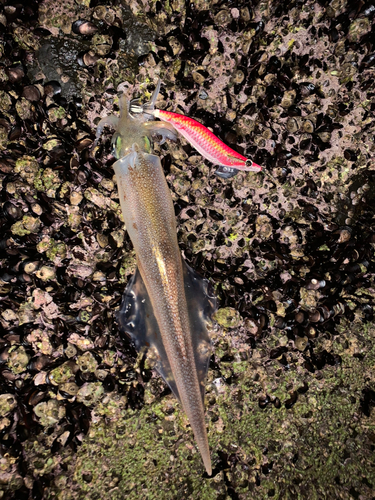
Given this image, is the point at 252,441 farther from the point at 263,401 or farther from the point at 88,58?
the point at 88,58

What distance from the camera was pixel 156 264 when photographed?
2.12 metres

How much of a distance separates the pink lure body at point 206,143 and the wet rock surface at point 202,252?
153 millimetres

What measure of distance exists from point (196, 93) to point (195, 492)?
3066 millimetres

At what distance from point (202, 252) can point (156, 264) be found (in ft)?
1.61

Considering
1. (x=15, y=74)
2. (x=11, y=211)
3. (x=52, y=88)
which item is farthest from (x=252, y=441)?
(x=15, y=74)

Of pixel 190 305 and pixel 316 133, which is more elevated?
pixel 316 133

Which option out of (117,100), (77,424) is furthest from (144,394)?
(117,100)

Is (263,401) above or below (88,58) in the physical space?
below

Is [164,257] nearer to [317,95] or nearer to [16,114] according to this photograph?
[16,114]

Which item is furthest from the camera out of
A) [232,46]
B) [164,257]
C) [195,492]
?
[232,46]

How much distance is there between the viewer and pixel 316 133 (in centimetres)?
249

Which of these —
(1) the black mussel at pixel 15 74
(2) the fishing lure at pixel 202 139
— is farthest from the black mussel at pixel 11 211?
(2) the fishing lure at pixel 202 139

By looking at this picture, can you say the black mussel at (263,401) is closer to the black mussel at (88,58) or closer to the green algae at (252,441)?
the green algae at (252,441)

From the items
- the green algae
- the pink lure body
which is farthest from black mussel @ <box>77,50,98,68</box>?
the green algae
